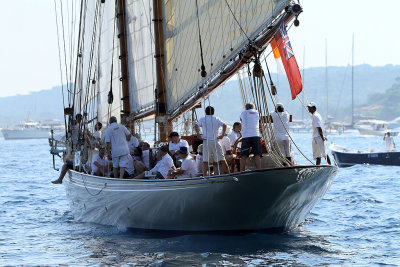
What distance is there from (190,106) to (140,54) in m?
3.49

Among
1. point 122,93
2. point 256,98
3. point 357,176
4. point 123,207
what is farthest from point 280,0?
point 357,176

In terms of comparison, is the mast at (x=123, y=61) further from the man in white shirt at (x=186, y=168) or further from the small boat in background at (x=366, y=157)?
the small boat in background at (x=366, y=157)

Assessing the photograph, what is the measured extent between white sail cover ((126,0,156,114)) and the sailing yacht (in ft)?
0.09

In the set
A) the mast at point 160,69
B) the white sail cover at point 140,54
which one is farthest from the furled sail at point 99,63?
the mast at point 160,69

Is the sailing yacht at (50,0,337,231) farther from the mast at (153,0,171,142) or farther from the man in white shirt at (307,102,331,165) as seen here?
the man in white shirt at (307,102,331,165)

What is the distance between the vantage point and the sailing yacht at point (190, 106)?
16953 mm

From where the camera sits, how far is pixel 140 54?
2316cm

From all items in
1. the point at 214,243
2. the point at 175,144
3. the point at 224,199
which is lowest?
the point at 214,243

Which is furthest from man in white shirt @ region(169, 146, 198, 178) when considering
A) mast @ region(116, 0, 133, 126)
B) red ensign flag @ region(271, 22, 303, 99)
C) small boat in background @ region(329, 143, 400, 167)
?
small boat in background @ region(329, 143, 400, 167)

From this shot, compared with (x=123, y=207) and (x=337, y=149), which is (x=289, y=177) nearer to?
(x=123, y=207)

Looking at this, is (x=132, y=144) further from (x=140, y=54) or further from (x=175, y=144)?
(x=140, y=54)

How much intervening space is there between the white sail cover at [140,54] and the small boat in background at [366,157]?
868 inches

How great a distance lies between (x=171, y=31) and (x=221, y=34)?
2.58 meters

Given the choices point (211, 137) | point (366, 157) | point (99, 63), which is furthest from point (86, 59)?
point (366, 157)
